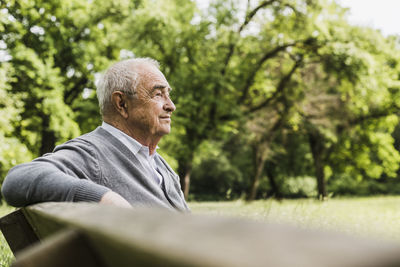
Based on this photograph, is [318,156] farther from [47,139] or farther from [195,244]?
[195,244]

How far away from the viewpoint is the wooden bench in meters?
0.41

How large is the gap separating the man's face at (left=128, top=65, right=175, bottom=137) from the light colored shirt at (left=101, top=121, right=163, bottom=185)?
134mm

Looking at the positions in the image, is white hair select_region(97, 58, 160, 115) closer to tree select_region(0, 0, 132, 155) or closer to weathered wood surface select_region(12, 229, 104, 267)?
weathered wood surface select_region(12, 229, 104, 267)

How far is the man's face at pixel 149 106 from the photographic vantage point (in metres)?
2.78

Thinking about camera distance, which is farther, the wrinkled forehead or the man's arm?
the wrinkled forehead

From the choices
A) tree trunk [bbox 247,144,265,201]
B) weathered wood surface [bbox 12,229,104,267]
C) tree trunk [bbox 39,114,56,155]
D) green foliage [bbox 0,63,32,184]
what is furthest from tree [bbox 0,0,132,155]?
weathered wood surface [bbox 12,229,104,267]

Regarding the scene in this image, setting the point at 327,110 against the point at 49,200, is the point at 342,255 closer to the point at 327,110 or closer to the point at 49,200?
the point at 49,200

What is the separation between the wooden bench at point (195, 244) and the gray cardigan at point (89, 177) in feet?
2.15

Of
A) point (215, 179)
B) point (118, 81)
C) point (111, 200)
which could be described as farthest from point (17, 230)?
point (215, 179)

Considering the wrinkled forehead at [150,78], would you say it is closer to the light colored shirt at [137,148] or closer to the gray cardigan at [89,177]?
the light colored shirt at [137,148]

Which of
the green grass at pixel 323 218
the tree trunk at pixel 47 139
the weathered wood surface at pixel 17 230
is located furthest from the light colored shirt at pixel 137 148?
the tree trunk at pixel 47 139

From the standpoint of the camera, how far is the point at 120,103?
9.05ft

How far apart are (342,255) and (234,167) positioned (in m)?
42.9

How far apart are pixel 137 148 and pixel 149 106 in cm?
36
